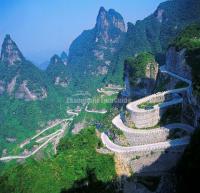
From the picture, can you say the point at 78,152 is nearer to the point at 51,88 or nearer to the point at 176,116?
the point at 176,116

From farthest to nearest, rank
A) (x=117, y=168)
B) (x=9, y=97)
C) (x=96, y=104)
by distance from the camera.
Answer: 1. (x=9, y=97)
2. (x=96, y=104)
3. (x=117, y=168)

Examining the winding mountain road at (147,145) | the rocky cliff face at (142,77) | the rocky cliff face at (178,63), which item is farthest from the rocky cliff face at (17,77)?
the winding mountain road at (147,145)

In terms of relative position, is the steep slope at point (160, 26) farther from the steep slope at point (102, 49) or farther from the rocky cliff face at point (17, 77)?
the rocky cliff face at point (17, 77)

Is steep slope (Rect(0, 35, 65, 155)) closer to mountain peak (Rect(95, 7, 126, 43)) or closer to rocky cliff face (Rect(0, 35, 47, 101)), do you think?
rocky cliff face (Rect(0, 35, 47, 101))

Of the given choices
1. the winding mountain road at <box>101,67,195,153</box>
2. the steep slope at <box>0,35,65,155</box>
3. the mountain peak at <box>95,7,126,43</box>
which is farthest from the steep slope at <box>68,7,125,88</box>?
the winding mountain road at <box>101,67,195,153</box>

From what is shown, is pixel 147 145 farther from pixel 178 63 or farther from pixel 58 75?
pixel 58 75

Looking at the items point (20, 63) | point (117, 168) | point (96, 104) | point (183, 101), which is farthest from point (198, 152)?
point (20, 63)
